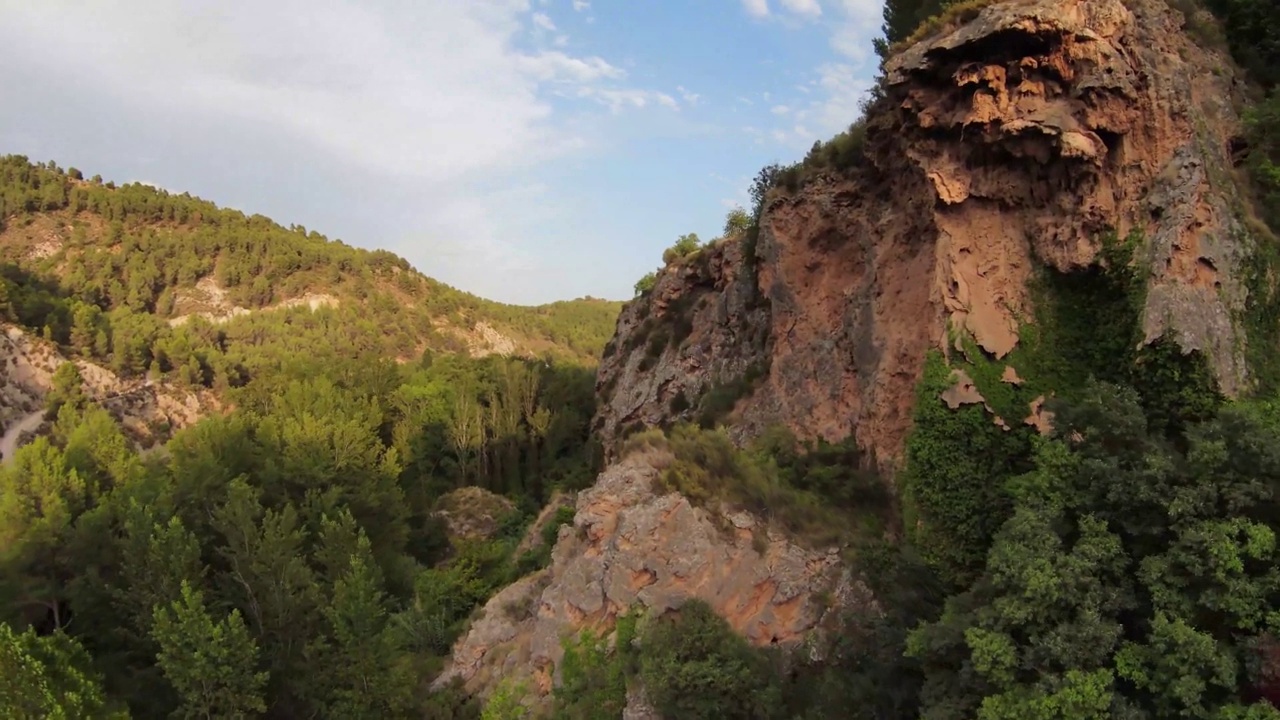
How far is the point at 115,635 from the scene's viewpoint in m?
17.8

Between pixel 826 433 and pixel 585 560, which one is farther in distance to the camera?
pixel 826 433

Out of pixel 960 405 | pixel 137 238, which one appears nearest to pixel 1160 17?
pixel 960 405

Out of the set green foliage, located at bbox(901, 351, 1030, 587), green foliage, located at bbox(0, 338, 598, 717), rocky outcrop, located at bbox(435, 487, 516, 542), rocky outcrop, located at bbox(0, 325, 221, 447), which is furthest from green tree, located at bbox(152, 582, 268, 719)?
rocky outcrop, located at bbox(0, 325, 221, 447)

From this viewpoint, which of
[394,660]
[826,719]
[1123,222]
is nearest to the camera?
[826,719]

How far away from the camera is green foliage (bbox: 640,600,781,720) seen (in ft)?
35.9

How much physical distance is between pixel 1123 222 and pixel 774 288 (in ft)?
31.9

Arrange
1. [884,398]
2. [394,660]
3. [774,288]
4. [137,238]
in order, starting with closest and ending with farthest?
[884,398] < [394,660] < [774,288] < [137,238]

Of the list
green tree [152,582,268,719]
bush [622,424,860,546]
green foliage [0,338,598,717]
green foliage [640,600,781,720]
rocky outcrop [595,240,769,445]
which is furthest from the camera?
rocky outcrop [595,240,769,445]

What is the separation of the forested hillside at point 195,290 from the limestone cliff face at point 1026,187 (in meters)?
53.7

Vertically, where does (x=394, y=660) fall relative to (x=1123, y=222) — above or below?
below

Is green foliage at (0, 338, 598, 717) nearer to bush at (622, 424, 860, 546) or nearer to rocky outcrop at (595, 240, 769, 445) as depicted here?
rocky outcrop at (595, 240, 769, 445)

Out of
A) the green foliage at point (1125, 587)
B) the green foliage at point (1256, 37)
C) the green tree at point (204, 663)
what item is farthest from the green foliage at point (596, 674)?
the green foliage at point (1256, 37)

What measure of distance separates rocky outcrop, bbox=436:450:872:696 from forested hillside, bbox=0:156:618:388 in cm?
4980

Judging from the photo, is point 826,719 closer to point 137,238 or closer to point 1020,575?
point 1020,575
